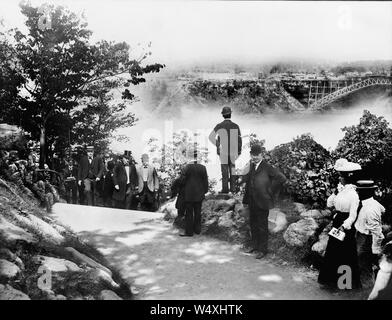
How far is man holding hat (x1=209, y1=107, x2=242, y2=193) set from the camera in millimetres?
6879

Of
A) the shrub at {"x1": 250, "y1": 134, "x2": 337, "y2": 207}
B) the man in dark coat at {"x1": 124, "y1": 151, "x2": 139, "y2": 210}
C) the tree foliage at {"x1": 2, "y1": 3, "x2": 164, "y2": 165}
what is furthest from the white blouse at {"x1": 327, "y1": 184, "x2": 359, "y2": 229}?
the man in dark coat at {"x1": 124, "y1": 151, "x2": 139, "y2": 210}

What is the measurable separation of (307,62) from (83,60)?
12.3ft

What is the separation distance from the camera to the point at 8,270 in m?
4.26

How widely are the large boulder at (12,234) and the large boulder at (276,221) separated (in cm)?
335

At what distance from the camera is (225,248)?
614 centimetres

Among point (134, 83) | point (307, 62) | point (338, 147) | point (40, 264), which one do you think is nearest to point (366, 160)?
point (338, 147)

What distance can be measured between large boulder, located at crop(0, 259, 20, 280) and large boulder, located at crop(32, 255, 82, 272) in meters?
0.26

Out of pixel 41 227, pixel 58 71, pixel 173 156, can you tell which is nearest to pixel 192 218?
pixel 173 156

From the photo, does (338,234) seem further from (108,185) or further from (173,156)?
(108,185)

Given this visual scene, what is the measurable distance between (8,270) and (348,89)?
5.81 meters

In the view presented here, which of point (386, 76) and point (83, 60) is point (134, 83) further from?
point (386, 76)

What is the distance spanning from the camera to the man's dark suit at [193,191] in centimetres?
669

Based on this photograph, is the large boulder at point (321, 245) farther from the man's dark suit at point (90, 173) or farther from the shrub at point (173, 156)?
the man's dark suit at point (90, 173)

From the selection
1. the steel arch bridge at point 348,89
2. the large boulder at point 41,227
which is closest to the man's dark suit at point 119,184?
the large boulder at point 41,227
